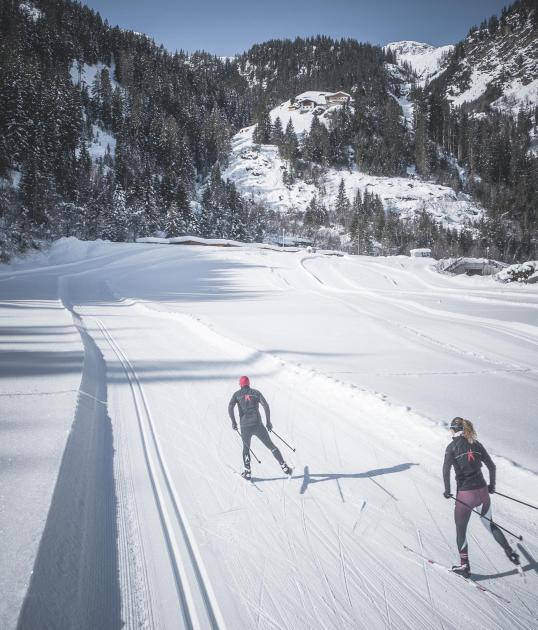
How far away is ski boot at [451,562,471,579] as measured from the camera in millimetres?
3291

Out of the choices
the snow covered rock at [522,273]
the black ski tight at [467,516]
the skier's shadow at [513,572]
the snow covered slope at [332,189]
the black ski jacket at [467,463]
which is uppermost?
the snow covered slope at [332,189]

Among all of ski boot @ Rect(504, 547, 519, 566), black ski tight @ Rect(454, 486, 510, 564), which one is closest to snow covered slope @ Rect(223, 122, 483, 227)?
black ski tight @ Rect(454, 486, 510, 564)

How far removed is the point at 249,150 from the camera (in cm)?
10175

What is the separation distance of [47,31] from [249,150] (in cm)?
6103

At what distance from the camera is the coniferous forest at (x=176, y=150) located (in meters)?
43.4

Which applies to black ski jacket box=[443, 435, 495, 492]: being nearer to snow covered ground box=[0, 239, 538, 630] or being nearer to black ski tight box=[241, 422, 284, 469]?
snow covered ground box=[0, 239, 538, 630]

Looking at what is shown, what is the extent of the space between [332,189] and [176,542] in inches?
3688

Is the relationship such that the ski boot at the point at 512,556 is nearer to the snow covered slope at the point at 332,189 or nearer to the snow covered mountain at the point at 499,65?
the snow covered slope at the point at 332,189

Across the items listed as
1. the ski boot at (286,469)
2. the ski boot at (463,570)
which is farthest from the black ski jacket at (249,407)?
the ski boot at (463,570)

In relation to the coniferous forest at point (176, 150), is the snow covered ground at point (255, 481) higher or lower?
lower

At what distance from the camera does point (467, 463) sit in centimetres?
355

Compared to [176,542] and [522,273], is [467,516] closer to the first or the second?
[176,542]

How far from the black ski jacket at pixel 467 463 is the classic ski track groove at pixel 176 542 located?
2.81 m

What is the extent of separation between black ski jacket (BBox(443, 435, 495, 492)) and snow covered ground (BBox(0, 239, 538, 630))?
0.88 meters
